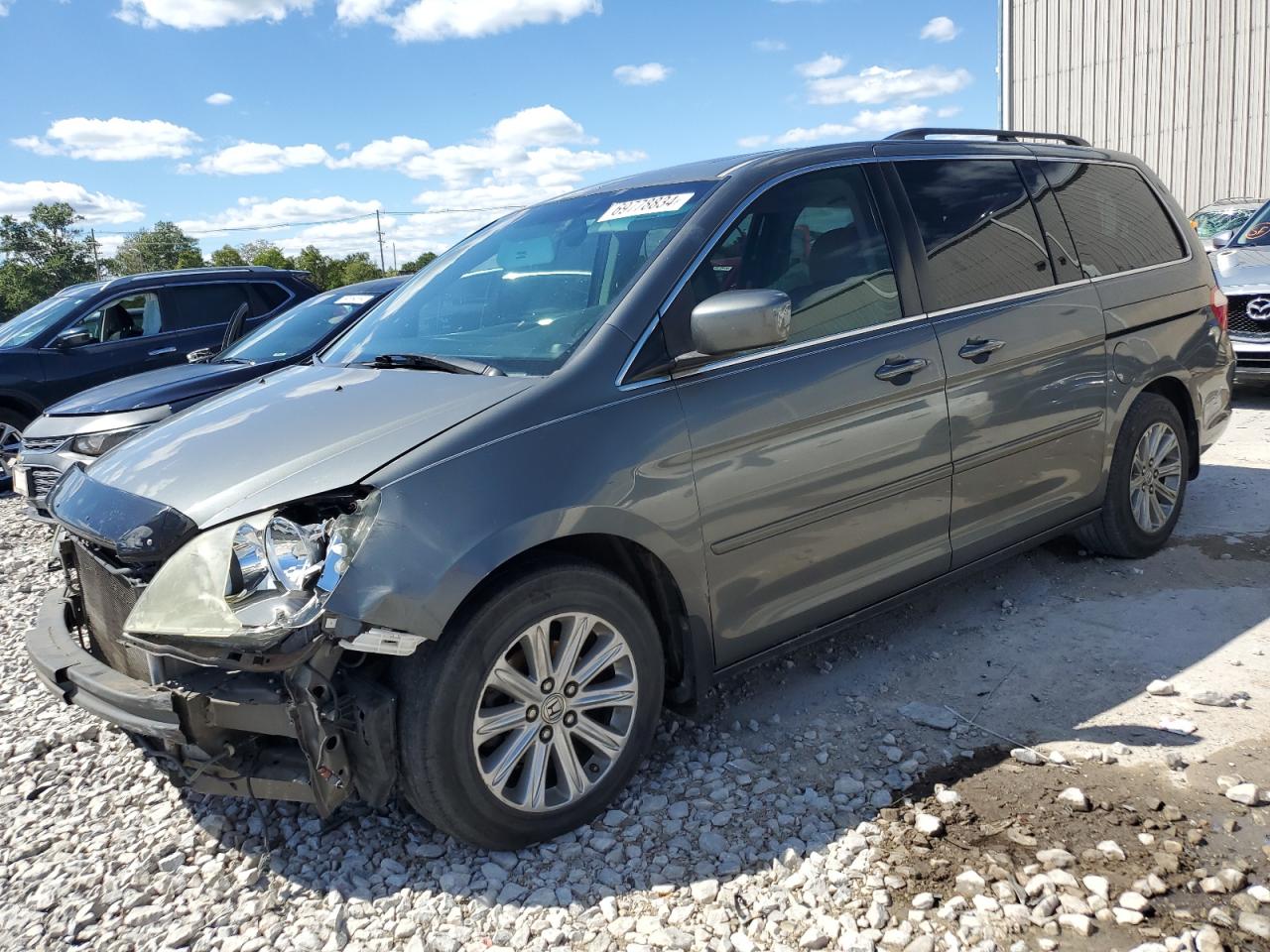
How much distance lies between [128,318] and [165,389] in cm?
351

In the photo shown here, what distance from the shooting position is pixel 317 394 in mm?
3232

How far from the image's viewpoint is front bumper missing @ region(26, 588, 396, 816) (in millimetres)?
2469

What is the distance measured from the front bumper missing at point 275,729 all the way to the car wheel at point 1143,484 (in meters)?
3.57

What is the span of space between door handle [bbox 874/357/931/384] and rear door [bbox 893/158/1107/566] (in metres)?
0.19

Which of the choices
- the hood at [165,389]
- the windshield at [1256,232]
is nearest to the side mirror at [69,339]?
the hood at [165,389]

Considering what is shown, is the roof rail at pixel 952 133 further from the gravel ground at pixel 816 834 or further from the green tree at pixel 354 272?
the green tree at pixel 354 272

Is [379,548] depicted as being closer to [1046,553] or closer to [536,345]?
[536,345]

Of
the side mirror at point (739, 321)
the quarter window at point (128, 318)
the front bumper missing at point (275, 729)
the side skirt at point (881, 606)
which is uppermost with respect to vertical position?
the quarter window at point (128, 318)

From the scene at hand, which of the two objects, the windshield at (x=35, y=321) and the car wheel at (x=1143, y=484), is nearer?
the car wheel at (x=1143, y=484)

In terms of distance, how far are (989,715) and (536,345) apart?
2.03 meters

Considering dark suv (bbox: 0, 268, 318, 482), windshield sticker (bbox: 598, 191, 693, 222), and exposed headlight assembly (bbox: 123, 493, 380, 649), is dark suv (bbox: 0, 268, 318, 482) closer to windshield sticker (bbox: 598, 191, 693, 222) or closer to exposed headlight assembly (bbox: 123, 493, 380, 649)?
windshield sticker (bbox: 598, 191, 693, 222)

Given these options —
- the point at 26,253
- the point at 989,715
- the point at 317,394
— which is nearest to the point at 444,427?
the point at 317,394

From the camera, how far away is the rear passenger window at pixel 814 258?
10.7 feet

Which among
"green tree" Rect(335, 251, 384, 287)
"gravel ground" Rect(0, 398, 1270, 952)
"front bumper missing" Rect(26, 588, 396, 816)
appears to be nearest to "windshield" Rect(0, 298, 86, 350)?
"gravel ground" Rect(0, 398, 1270, 952)
